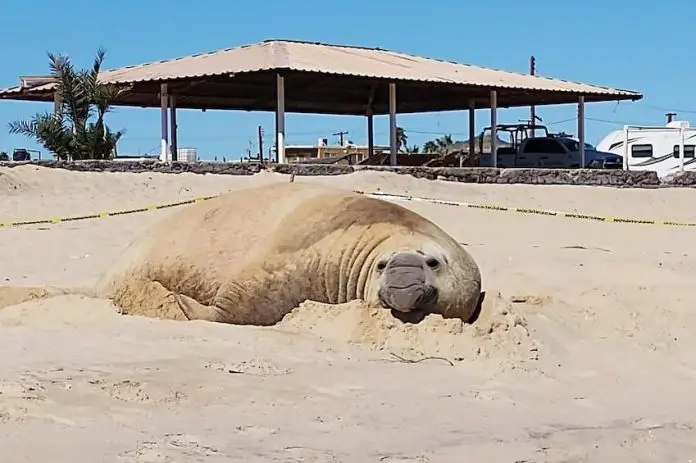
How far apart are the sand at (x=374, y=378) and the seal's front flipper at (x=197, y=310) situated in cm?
28

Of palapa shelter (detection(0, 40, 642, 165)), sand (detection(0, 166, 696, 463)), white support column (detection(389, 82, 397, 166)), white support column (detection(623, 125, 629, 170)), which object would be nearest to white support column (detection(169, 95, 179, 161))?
palapa shelter (detection(0, 40, 642, 165))

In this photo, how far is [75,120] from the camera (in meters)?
23.1

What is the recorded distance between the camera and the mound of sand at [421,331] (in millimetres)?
6277

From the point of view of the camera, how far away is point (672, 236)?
13.8 metres

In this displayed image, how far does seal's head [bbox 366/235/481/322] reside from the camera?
21.0ft

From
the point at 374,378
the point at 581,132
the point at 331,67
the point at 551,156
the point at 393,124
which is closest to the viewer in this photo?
the point at 374,378

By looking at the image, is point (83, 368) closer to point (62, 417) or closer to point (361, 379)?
point (62, 417)

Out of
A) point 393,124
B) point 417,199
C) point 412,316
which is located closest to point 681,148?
point 393,124

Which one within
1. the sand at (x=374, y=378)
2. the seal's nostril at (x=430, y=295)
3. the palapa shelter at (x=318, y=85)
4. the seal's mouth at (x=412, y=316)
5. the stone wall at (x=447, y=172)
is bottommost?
the sand at (x=374, y=378)

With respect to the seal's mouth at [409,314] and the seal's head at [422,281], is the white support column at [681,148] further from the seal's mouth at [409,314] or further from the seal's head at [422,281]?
the seal's mouth at [409,314]

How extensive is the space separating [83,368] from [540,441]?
2.16 m

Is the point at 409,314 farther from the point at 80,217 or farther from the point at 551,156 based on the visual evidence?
the point at 551,156

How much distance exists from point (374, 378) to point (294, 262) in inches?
64.7

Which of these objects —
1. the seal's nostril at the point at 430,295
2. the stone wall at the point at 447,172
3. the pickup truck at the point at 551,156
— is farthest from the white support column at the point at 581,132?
the seal's nostril at the point at 430,295
